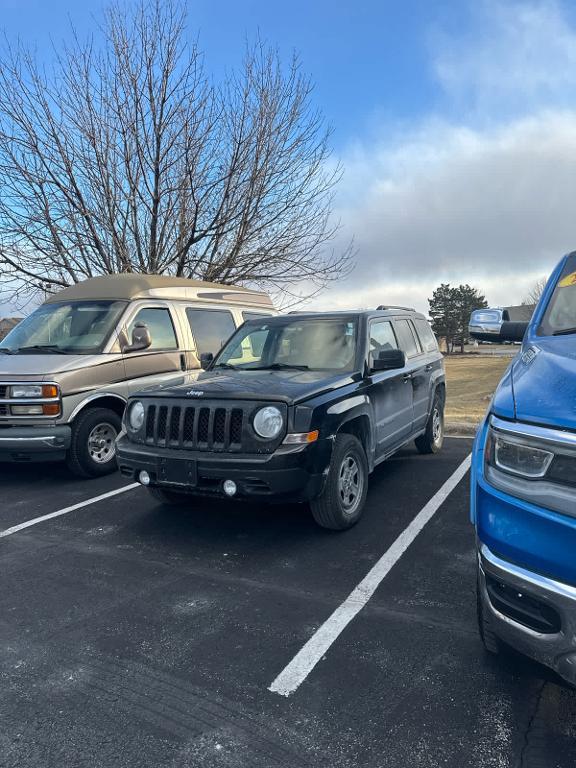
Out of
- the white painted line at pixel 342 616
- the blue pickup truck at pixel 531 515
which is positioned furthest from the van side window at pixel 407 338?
the blue pickup truck at pixel 531 515

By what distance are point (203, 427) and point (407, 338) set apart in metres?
3.16

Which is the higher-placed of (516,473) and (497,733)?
(516,473)

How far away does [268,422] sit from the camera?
4016mm

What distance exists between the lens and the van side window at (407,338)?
6207 millimetres

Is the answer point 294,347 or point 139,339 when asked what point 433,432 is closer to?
point 294,347

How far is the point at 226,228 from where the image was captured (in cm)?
1337

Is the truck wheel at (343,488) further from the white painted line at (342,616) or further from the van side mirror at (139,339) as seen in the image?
the van side mirror at (139,339)

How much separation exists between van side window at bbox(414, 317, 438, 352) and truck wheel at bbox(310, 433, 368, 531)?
108 inches

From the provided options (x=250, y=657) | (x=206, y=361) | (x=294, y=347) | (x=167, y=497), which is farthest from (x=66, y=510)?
(x=250, y=657)

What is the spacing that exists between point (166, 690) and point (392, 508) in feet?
9.83

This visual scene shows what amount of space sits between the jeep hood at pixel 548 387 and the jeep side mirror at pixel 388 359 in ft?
7.02

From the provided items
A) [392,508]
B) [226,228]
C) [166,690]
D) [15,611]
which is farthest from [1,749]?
[226,228]

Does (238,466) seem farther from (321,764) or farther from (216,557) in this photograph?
(321,764)

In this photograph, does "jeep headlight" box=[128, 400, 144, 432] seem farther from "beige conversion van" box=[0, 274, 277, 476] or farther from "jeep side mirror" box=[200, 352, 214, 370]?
"jeep side mirror" box=[200, 352, 214, 370]
